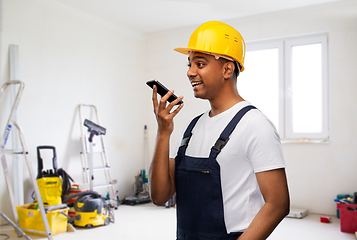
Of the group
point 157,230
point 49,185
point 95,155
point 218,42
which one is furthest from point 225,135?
point 95,155

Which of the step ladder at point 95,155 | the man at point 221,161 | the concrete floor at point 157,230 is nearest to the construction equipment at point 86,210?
the concrete floor at point 157,230

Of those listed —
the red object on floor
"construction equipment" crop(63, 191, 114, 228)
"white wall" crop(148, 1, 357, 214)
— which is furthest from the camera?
"white wall" crop(148, 1, 357, 214)

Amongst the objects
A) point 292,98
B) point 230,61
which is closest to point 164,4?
point 292,98

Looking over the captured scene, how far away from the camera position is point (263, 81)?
532cm

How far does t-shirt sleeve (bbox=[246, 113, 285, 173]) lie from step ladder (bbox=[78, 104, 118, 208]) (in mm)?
3850

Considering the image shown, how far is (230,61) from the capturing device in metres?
1.27

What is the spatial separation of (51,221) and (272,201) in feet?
10.3

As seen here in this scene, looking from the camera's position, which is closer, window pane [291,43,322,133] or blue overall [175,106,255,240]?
blue overall [175,106,255,240]

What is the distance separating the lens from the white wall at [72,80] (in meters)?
4.28

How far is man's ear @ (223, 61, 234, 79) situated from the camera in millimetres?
1265

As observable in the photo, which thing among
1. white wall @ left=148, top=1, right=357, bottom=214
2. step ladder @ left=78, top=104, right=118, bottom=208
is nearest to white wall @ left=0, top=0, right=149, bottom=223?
step ladder @ left=78, top=104, right=118, bottom=208

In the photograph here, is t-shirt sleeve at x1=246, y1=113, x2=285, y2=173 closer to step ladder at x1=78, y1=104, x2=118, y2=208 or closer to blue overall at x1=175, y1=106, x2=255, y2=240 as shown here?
blue overall at x1=175, y1=106, x2=255, y2=240

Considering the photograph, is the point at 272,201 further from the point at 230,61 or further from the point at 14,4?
the point at 14,4

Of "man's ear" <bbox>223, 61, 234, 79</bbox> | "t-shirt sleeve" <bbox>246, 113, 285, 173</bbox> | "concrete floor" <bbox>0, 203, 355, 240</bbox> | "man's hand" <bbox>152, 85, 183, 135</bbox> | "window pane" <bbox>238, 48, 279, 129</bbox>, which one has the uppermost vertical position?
"window pane" <bbox>238, 48, 279, 129</bbox>
